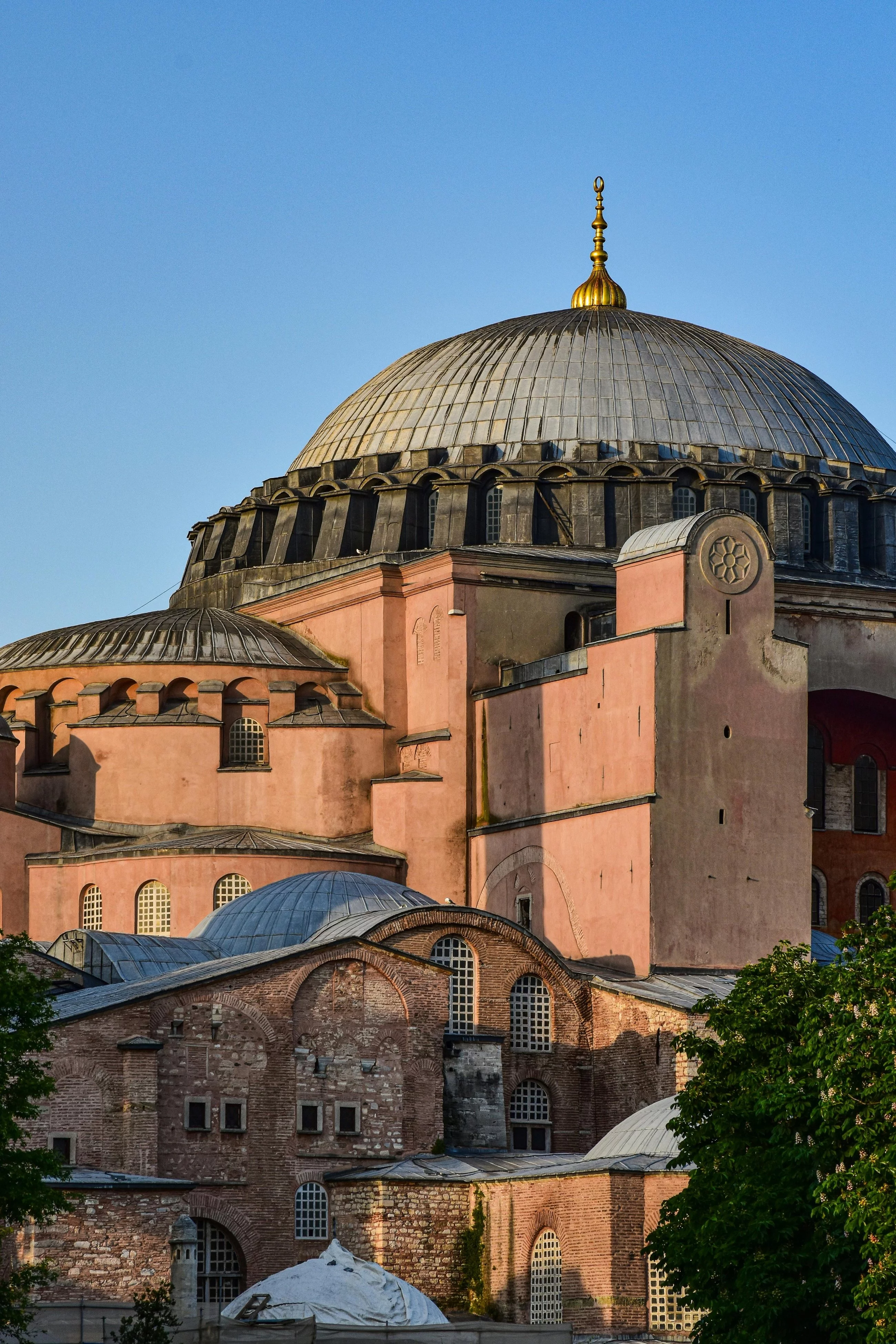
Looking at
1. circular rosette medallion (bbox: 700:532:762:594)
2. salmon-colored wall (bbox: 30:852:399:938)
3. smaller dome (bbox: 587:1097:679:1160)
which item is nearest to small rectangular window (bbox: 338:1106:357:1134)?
smaller dome (bbox: 587:1097:679:1160)

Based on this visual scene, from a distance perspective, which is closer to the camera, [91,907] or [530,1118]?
[530,1118]

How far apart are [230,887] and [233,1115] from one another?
12.4 meters

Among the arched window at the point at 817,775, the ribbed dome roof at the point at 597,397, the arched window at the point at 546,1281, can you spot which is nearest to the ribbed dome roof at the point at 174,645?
the ribbed dome roof at the point at 597,397

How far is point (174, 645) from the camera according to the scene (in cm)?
6544

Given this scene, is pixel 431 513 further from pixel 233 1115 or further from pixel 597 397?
pixel 233 1115

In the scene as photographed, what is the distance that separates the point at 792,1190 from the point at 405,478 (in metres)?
35.0

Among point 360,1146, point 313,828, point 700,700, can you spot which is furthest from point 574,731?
point 360,1146

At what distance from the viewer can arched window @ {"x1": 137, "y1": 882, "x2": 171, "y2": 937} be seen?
6034 centimetres

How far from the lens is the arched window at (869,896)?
213 ft

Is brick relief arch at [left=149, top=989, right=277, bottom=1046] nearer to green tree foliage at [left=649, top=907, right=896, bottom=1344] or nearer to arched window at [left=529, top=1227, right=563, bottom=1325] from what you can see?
arched window at [left=529, top=1227, right=563, bottom=1325]

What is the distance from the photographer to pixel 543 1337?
43469mm

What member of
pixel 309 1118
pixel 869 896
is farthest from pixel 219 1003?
pixel 869 896

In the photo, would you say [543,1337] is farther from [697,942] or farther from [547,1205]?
[697,942]

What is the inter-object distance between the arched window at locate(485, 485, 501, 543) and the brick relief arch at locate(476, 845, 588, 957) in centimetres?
1059
